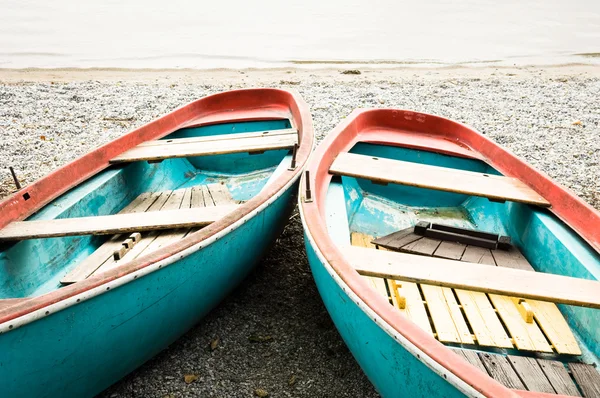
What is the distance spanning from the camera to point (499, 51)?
58.4ft

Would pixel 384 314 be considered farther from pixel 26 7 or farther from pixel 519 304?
pixel 26 7

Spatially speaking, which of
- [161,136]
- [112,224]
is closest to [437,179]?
[112,224]

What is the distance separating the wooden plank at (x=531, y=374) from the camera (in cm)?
235

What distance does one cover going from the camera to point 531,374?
2426 millimetres

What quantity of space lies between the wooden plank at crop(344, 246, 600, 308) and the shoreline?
10050 millimetres

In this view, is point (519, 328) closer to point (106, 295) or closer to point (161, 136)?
point (106, 295)

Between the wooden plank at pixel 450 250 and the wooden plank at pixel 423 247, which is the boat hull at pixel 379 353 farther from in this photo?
the wooden plank at pixel 450 250

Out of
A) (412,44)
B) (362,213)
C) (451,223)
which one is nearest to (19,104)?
(362,213)

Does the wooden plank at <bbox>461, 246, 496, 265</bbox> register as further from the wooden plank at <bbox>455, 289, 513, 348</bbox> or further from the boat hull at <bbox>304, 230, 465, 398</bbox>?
the boat hull at <bbox>304, 230, 465, 398</bbox>

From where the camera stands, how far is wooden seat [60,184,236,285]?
3.17 metres

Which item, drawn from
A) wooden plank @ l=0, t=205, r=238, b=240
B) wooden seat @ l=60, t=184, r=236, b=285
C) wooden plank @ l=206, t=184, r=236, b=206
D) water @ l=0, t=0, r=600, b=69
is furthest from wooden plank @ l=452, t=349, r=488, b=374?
water @ l=0, t=0, r=600, b=69

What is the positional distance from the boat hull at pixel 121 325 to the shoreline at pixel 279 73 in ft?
32.2

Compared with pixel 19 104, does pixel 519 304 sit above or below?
below

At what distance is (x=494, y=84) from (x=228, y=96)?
8.04 metres
